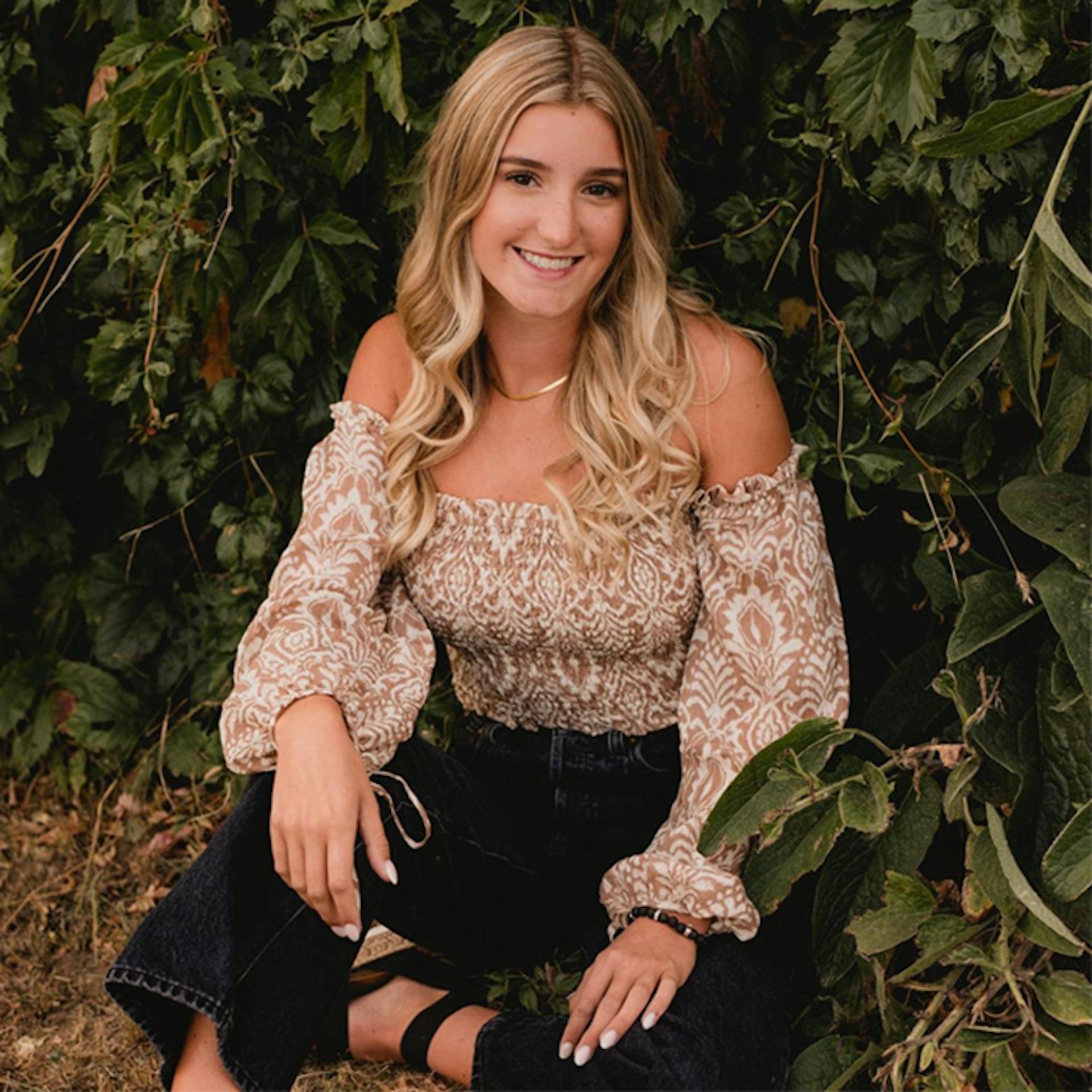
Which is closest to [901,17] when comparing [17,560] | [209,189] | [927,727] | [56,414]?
[927,727]

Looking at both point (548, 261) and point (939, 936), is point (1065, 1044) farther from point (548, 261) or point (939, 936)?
point (548, 261)

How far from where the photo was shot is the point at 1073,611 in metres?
1.52

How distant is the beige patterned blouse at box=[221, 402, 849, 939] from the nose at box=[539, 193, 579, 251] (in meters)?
0.34

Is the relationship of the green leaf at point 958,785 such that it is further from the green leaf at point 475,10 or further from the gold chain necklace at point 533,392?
the green leaf at point 475,10

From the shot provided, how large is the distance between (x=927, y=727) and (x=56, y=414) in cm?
152

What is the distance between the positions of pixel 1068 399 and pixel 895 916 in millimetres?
578

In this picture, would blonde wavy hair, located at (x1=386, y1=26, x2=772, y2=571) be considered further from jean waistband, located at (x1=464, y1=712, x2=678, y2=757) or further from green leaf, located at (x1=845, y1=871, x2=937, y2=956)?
green leaf, located at (x1=845, y1=871, x2=937, y2=956)

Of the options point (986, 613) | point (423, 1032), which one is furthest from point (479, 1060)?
point (986, 613)

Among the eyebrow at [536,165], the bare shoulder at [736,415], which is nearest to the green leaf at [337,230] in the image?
the eyebrow at [536,165]

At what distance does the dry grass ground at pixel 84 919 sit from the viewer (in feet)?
6.47

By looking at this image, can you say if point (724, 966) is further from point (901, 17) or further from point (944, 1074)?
point (901, 17)

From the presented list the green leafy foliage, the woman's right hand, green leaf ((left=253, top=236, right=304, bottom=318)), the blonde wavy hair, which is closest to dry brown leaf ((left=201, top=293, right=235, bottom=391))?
the green leafy foliage

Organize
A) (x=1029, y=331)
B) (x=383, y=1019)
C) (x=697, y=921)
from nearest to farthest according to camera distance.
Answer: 1. (x=1029, y=331)
2. (x=697, y=921)
3. (x=383, y=1019)

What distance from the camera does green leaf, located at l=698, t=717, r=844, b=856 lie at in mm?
1585
